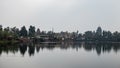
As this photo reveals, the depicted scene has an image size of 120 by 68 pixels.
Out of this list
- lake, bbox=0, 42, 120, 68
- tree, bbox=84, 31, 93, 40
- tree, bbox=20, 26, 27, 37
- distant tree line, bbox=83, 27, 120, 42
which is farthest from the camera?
tree, bbox=84, 31, 93, 40

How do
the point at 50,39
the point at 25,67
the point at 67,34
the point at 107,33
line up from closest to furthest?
the point at 25,67, the point at 50,39, the point at 107,33, the point at 67,34

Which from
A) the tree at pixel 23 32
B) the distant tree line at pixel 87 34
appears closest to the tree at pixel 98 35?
the distant tree line at pixel 87 34

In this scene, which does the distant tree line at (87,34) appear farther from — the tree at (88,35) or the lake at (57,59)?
the lake at (57,59)

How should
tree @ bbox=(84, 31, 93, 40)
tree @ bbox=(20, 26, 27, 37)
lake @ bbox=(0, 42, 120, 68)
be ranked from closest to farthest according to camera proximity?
1. lake @ bbox=(0, 42, 120, 68)
2. tree @ bbox=(20, 26, 27, 37)
3. tree @ bbox=(84, 31, 93, 40)

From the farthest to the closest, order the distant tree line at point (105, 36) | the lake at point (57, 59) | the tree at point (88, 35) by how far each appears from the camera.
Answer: the tree at point (88, 35) → the distant tree line at point (105, 36) → the lake at point (57, 59)

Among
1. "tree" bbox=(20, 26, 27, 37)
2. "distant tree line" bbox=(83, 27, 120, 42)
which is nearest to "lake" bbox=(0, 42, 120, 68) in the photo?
"tree" bbox=(20, 26, 27, 37)

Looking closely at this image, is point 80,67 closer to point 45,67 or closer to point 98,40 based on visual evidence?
point 45,67

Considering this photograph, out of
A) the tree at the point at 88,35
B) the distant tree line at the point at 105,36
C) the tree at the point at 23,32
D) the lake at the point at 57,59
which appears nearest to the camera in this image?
the lake at the point at 57,59

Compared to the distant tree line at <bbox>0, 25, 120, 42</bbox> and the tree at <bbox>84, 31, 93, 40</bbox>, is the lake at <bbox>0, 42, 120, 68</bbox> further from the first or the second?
the tree at <bbox>84, 31, 93, 40</bbox>

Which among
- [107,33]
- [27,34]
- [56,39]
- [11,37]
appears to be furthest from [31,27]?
[107,33]

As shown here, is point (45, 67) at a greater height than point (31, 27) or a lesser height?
lesser

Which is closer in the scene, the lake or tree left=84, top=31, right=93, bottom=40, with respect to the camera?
the lake

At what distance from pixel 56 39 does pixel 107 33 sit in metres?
35.5

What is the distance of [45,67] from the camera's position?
76.0 ft
